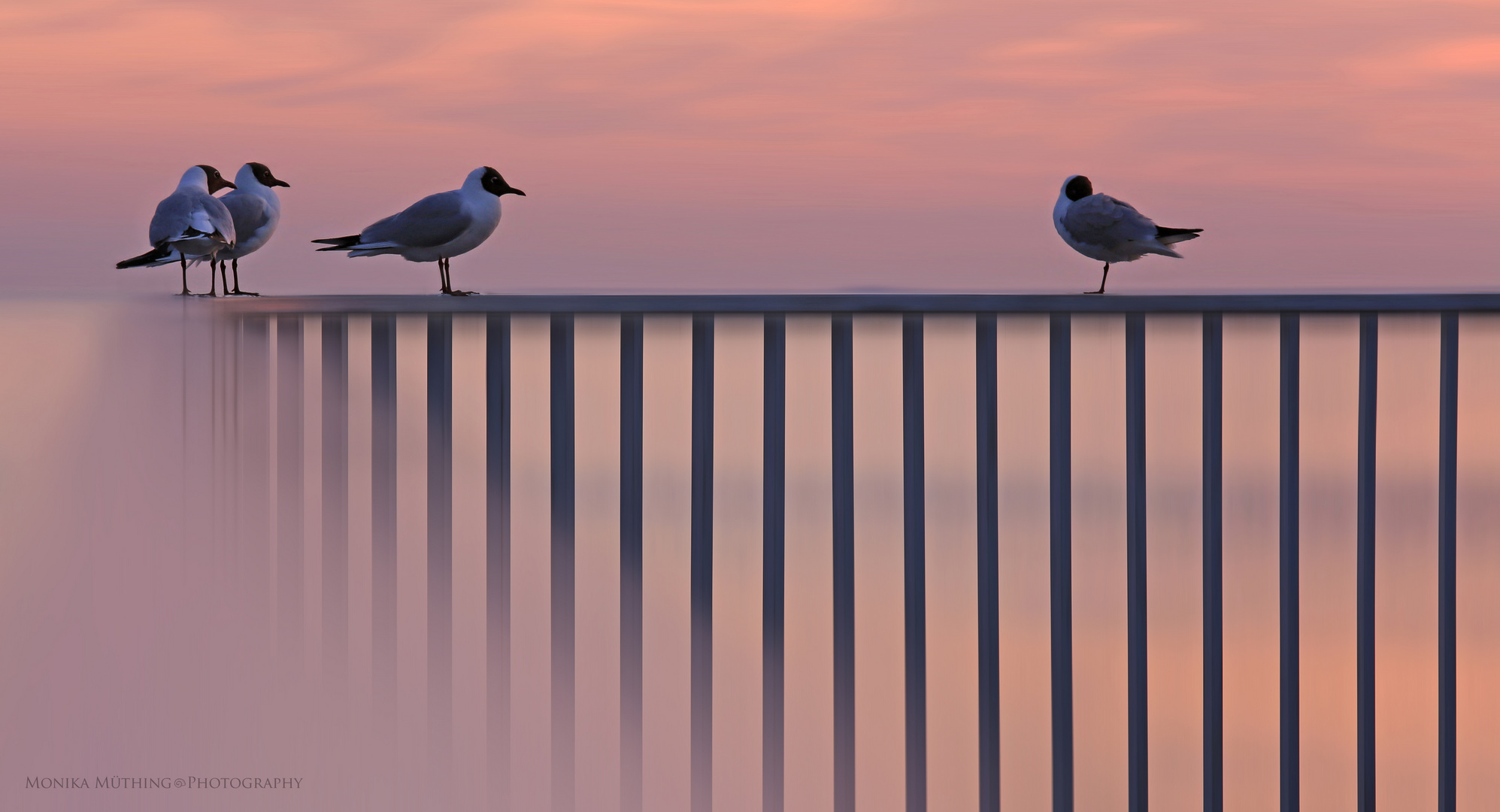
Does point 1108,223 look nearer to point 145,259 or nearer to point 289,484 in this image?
point 289,484

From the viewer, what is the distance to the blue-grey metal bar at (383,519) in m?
3.32

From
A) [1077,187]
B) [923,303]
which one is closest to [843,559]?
[923,303]

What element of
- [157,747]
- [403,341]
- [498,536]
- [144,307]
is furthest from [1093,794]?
[144,307]

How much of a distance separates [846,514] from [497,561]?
924 millimetres

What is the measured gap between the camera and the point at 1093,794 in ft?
11.1

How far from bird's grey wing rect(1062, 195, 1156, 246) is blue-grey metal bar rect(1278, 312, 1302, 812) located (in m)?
0.86

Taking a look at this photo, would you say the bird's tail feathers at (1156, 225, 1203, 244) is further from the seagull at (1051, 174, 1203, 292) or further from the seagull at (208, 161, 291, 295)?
the seagull at (208, 161, 291, 295)

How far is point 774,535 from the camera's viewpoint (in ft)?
10.4

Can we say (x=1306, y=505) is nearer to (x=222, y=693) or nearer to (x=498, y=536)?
(x=498, y=536)

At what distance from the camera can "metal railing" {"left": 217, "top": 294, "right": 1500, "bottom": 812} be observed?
3.20 m

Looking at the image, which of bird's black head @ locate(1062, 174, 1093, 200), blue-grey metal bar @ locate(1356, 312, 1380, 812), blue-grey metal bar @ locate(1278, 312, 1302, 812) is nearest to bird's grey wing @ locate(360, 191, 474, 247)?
bird's black head @ locate(1062, 174, 1093, 200)

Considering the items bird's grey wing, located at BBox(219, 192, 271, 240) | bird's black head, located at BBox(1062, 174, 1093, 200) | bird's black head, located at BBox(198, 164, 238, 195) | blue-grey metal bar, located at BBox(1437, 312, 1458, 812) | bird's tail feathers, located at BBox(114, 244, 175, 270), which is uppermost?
bird's black head, located at BBox(198, 164, 238, 195)

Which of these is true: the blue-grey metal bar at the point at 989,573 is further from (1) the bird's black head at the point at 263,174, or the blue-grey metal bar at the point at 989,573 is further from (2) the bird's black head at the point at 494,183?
(1) the bird's black head at the point at 263,174

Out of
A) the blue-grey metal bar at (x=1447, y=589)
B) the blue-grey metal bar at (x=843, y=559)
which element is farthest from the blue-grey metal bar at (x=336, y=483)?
the blue-grey metal bar at (x=1447, y=589)
